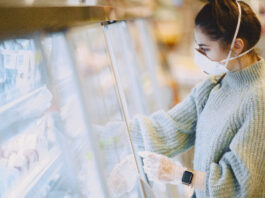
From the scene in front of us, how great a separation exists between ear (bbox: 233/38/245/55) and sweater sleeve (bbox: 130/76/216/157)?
0.69 ft

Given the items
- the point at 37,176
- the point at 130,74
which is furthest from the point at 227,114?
the point at 130,74

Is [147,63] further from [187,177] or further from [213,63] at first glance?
[187,177]

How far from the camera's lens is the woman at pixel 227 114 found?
3.14 ft

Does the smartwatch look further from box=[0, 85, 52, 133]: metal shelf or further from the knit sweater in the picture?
box=[0, 85, 52, 133]: metal shelf

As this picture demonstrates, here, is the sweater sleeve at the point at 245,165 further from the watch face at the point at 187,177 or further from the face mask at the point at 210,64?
the face mask at the point at 210,64

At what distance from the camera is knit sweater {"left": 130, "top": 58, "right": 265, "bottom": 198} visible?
954mm

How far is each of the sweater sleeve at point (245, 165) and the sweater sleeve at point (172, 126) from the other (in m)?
0.29

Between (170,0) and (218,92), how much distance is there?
334cm

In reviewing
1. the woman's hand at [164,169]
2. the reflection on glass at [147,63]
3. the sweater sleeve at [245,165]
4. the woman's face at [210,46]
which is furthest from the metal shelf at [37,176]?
the reflection on glass at [147,63]

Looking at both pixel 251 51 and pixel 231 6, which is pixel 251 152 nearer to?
pixel 251 51

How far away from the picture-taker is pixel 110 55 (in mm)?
1095

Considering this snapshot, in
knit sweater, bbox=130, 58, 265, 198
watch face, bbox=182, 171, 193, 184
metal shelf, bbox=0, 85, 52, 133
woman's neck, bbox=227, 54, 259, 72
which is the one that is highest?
metal shelf, bbox=0, 85, 52, 133

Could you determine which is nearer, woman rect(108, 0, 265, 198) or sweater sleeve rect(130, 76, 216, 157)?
woman rect(108, 0, 265, 198)

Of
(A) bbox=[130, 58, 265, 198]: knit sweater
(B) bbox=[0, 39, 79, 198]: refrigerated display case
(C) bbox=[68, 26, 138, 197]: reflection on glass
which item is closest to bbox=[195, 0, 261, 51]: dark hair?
(A) bbox=[130, 58, 265, 198]: knit sweater
